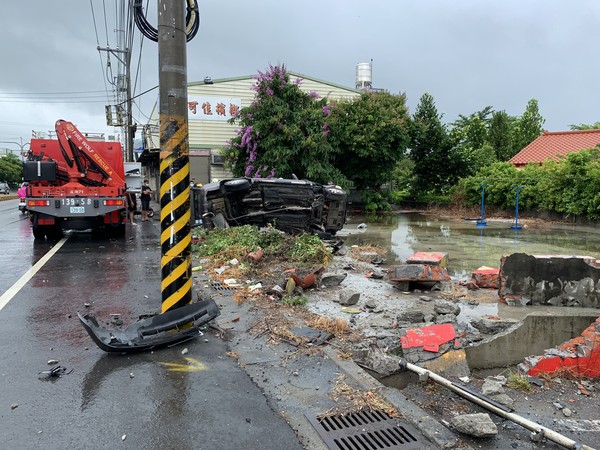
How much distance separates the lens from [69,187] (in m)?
12.5

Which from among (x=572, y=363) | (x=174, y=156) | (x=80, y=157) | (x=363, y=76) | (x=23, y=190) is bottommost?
(x=572, y=363)

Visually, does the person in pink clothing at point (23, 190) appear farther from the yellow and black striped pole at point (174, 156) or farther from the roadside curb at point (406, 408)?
the roadside curb at point (406, 408)

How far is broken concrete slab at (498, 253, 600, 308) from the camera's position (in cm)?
620

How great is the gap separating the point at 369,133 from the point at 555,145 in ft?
46.2

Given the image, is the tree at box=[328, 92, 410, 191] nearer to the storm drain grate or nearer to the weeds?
the weeds

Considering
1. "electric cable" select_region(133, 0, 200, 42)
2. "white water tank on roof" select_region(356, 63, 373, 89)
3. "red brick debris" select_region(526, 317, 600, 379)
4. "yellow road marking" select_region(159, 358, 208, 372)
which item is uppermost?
"white water tank on roof" select_region(356, 63, 373, 89)

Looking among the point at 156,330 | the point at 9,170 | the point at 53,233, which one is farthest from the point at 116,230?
the point at 9,170

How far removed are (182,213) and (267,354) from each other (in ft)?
5.84

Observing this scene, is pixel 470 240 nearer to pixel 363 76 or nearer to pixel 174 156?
pixel 174 156

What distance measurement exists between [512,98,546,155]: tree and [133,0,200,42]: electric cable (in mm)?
36379

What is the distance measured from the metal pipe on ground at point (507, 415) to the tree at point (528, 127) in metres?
37.6

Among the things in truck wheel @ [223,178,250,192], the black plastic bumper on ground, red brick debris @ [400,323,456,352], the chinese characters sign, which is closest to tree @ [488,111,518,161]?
the chinese characters sign

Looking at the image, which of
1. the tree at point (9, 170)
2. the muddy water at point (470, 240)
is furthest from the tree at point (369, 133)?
the tree at point (9, 170)

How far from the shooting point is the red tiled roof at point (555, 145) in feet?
90.9
